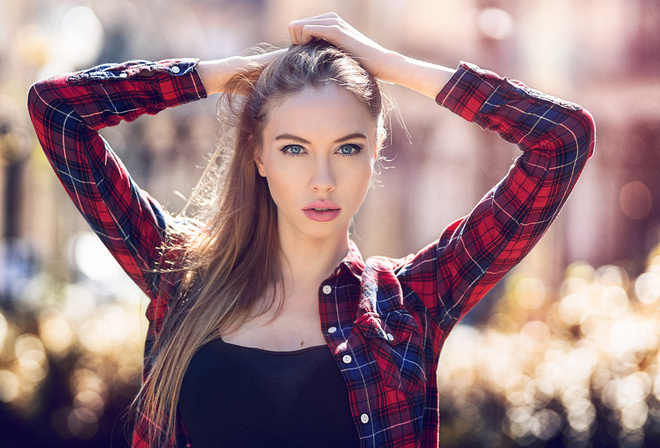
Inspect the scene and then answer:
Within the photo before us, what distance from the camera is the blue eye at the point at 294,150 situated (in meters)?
2.05

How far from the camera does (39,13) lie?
304 inches

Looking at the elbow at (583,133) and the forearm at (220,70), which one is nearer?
the elbow at (583,133)

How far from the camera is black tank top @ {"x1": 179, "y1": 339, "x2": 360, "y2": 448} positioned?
6.34 ft

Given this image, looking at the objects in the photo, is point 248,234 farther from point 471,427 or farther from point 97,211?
point 471,427

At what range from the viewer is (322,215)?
6.68 feet

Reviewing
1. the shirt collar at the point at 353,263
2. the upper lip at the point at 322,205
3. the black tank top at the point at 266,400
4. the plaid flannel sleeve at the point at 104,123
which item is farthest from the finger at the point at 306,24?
the black tank top at the point at 266,400

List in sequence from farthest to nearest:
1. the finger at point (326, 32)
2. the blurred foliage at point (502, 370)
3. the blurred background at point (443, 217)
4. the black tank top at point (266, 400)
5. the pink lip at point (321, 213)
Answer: the blurred background at point (443, 217) < the blurred foliage at point (502, 370) < the finger at point (326, 32) < the pink lip at point (321, 213) < the black tank top at point (266, 400)

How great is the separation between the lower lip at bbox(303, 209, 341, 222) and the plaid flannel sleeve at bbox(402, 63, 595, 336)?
0.31 m

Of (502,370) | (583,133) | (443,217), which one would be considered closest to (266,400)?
(583,133)

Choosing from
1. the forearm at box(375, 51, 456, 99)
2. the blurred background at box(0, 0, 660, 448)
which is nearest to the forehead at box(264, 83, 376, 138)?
the forearm at box(375, 51, 456, 99)

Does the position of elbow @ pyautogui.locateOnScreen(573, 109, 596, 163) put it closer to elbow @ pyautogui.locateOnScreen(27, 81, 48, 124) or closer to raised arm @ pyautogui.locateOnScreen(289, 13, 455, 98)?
raised arm @ pyautogui.locateOnScreen(289, 13, 455, 98)

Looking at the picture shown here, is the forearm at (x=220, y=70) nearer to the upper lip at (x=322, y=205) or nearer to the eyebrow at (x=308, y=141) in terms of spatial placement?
the eyebrow at (x=308, y=141)

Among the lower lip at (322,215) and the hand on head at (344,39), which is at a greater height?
the hand on head at (344,39)

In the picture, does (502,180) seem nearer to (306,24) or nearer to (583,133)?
(583,133)
